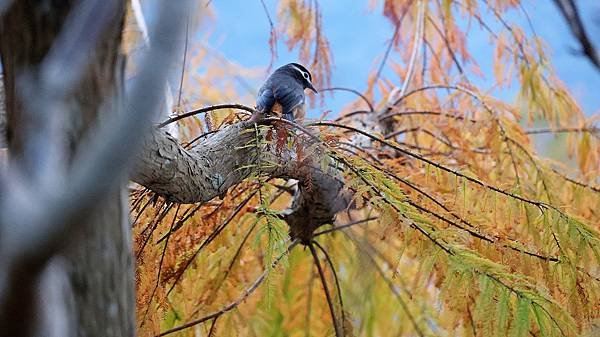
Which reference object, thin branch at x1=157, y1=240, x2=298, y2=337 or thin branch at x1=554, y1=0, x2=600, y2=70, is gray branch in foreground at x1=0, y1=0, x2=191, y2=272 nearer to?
thin branch at x1=554, y1=0, x2=600, y2=70

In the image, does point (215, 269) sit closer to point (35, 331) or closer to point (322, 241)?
point (322, 241)

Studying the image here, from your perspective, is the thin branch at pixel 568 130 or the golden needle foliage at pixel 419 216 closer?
the golden needle foliage at pixel 419 216

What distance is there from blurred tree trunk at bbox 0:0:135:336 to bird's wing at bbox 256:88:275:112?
0.40 m

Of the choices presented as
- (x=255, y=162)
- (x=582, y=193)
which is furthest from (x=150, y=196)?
(x=582, y=193)

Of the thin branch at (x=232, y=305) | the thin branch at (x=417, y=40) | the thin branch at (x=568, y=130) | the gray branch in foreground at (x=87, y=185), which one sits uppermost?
the thin branch at (x=417, y=40)

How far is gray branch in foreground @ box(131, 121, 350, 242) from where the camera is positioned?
75 centimetres

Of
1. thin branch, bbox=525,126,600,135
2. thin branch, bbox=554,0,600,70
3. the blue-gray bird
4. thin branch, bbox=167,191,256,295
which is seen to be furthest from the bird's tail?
thin branch, bbox=525,126,600,135

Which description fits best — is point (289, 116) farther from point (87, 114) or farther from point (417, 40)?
point (417, 40)

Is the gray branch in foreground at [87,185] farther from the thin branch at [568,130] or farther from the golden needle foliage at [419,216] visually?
the thin branch at [568,130]

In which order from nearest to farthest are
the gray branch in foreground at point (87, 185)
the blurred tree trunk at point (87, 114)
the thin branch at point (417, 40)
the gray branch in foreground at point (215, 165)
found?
the gray branch in foreground at point (87, 185), the blurred tree trunk at point (87, 114), the gray branch in foreground at point (215, 165), the thin branch at point (417, 40)

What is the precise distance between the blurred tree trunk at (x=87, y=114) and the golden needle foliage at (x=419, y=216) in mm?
74

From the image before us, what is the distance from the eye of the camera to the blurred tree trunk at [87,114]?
1.56 ft

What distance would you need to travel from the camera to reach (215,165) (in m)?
0.84

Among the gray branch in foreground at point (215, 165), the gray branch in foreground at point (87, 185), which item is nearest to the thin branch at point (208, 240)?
the gray branch in foreground at point (215, 165)
